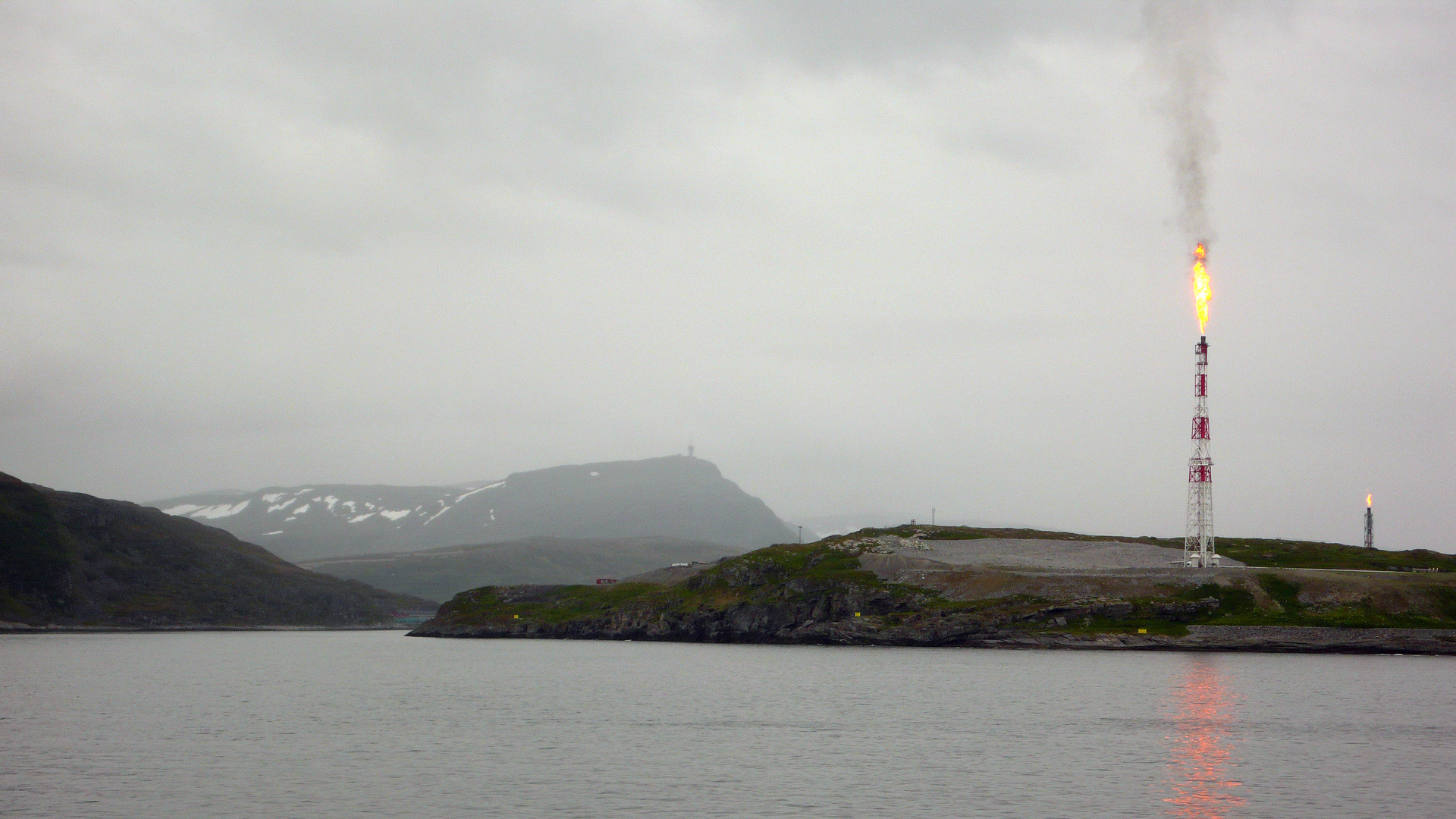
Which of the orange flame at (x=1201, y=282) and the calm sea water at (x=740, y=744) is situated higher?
the orange flame at (x=1201, y=282)

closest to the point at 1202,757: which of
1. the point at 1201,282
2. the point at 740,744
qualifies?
the point at 740,744

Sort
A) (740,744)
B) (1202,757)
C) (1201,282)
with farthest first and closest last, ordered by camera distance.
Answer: (1201,282), (740,744), (1202,757)

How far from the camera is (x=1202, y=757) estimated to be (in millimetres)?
70500

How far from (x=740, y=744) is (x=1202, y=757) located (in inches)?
1109

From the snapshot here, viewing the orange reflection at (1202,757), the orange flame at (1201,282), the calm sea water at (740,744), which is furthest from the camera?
the orange flame at (1201,282)

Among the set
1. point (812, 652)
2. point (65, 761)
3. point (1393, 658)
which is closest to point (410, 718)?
point (65, 761)

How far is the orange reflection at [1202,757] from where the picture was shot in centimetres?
5521

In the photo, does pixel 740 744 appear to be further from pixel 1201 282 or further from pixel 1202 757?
pixel 1201 282

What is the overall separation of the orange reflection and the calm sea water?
323 mm

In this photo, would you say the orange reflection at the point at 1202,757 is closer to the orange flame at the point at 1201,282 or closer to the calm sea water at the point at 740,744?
the calm sea water at the point at 740,744

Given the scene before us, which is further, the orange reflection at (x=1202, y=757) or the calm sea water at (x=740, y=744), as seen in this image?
the calm sea water at (x=740, y=744)

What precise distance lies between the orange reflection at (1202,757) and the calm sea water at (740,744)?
0.32 metres

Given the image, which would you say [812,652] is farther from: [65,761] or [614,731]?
[65,761]

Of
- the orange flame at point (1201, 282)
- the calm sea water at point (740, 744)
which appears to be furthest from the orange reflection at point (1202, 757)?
the orange flame at point (1201, 282)
